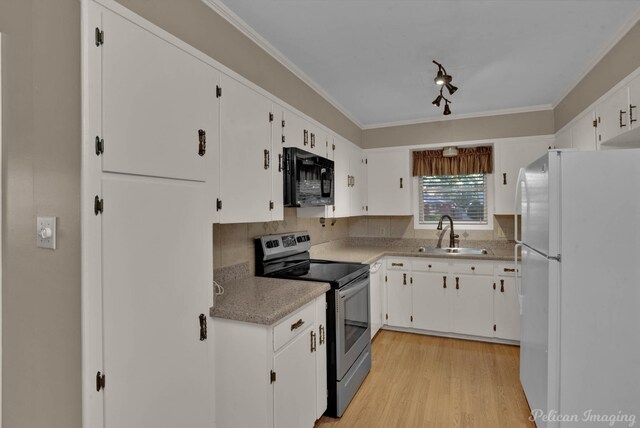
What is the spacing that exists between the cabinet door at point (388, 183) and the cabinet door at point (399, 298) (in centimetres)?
86

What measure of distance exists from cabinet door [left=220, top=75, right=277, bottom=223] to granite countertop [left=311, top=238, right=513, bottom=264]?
4.44 feet

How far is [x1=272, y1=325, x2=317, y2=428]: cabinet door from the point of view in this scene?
64.1 inches

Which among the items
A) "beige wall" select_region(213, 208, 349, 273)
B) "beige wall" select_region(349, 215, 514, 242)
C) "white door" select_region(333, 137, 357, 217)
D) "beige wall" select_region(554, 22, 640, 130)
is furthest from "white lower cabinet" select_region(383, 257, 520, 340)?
"beige wall" select_region(554, 22, 640, 130)

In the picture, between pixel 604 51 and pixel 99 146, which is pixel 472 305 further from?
pixel 99 146

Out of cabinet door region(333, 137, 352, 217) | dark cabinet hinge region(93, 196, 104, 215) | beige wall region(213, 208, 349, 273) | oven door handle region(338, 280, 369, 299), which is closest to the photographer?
dark cabinet hinge region(93, 196, 104, 215)

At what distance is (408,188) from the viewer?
13.6 ft

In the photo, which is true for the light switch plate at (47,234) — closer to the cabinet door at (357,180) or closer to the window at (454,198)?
the cabinet door at (357,180)

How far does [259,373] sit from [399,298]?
250cm

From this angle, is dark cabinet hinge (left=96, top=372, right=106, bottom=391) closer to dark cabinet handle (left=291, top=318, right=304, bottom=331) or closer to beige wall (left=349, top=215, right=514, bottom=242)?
dark cabinet handle (left=291, top=318, right=304, bottom=331)

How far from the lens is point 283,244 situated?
2.70 m

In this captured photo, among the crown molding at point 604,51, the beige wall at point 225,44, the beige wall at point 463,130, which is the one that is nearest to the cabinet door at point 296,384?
the beige wall at point 225,44

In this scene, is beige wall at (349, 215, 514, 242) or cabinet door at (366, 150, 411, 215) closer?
beige wall at (349, 215, 514, 242)

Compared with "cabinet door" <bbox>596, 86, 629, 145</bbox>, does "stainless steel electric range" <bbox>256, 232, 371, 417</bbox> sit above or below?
below

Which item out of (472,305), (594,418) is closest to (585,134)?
(472,305)
